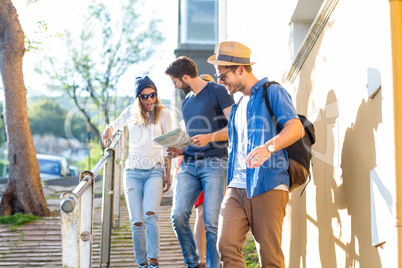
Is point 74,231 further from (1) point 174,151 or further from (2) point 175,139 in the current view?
(1) point 174,151

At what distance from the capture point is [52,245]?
6.69 meters

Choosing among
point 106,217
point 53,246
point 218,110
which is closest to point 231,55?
point 218,110

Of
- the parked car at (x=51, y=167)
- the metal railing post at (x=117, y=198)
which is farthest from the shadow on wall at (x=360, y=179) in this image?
the parked car at (x=51, y=167)

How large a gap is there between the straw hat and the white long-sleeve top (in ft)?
4.80

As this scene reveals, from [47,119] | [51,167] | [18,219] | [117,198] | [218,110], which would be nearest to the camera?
[218,110]

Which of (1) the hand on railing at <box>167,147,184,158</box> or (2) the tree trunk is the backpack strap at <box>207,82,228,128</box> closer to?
(1) the hand on railing at <box>167,147,184,158</box>

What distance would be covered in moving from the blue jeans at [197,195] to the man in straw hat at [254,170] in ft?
Answer: 2.39

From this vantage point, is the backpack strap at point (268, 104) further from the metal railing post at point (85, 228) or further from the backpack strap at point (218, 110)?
the metal railing post at point (85, 228)

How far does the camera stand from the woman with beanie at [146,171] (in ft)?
15.8

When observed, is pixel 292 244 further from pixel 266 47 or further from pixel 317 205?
pixel 266 47

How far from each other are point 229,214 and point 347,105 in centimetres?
99

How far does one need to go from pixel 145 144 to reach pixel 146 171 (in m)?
0.24

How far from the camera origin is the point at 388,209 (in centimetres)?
254

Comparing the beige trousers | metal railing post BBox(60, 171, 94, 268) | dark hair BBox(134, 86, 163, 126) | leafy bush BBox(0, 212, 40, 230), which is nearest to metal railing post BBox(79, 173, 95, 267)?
metal railing post BBox(60, 171, 94, 268)
